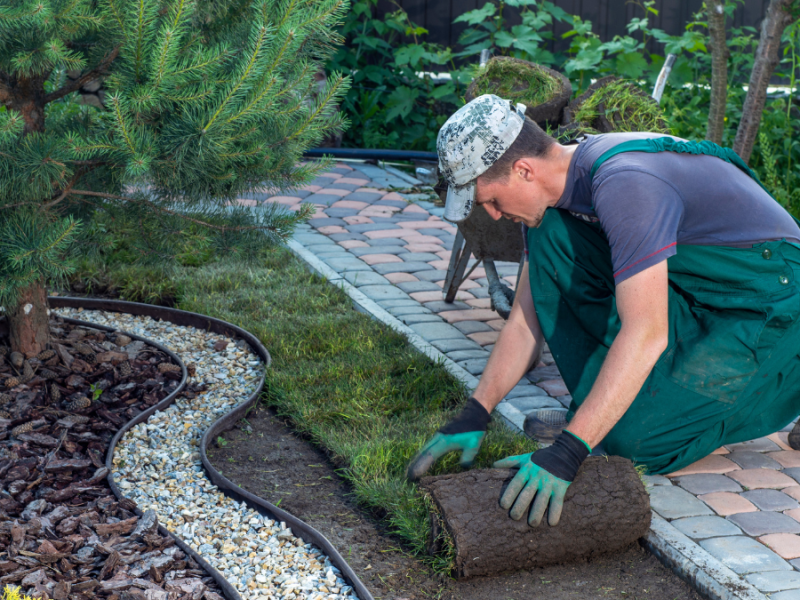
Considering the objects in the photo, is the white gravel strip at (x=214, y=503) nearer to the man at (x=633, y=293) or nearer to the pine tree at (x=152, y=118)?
the man at (x=633, y=293)

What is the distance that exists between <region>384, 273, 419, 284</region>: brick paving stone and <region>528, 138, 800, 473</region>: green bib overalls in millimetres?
2224

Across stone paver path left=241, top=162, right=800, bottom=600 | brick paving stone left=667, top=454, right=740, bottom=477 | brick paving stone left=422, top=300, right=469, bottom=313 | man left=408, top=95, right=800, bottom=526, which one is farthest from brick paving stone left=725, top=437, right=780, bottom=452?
brick paving stone left=422, top=300, right=469, bottom=313

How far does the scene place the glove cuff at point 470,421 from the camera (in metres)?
2.77

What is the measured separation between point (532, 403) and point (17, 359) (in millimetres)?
2195

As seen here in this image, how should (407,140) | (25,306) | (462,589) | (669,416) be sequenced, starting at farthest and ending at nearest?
1. (407,140)
2. (25,306)
3. (669,416)
4. (462,589)

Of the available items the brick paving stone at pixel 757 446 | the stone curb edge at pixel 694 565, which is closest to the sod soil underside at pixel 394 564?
the stone curb edge at pixel 694 565

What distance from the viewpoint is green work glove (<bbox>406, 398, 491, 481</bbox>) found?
2.75 m

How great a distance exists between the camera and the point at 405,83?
900 centimetres

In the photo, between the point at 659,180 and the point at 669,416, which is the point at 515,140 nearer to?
the point at 659,180

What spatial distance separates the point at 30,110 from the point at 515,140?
1944 mm

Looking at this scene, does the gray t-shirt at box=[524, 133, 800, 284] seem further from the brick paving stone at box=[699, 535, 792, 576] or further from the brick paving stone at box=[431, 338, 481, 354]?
the brick paving stone at box=[431, 338, 481, 354]

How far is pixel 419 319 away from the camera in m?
4.47

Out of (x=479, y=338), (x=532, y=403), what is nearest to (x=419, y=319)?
(x=479, y=338)

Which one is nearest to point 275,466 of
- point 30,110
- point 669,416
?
point 669,416
